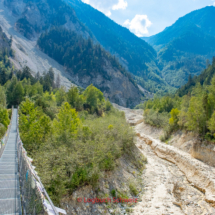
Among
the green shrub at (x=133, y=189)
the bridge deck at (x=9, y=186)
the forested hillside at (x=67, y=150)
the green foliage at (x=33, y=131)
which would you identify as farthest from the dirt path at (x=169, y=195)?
the green foliage at (x=33, y=131)

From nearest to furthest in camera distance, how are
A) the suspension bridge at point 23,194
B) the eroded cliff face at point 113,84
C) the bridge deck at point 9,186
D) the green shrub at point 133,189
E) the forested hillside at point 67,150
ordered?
the suspension bridge at point 23,194
the bridge deck at point 9,186
the forested hillside at point 67,150
the green shrub at point 133,189
the eroded cliff face at point 113,84

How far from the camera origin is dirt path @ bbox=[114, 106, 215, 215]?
1781cm

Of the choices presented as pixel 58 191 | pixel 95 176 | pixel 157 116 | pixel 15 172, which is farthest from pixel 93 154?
pixel 157 116

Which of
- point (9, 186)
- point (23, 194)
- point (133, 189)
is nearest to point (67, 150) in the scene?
point (9, 186)

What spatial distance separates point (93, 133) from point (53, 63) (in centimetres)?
19215

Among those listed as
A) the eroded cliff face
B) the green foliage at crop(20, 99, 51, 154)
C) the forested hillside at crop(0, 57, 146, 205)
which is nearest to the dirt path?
the forested hillside at crop(0, 57, 146, 205)

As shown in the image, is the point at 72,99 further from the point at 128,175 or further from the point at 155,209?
the point at 155,209

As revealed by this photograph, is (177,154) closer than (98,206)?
No

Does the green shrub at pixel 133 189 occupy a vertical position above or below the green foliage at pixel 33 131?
below

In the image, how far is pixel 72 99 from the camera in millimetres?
56469

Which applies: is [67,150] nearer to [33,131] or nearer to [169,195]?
[33,131]

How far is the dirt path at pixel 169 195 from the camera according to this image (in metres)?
17.8

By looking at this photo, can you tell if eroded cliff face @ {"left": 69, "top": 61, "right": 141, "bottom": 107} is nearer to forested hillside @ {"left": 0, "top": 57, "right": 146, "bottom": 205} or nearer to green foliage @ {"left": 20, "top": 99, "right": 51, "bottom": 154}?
forested hillside @ {"left": 0, "top": 57, "right": 146, "bottom": 205}

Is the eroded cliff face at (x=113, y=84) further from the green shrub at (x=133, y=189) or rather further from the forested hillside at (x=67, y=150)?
the green shrub at (x=133, y=189)
